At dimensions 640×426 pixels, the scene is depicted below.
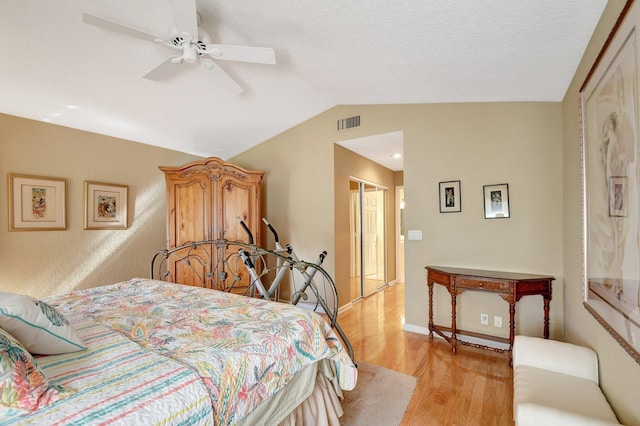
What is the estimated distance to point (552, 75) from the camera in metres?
2.29

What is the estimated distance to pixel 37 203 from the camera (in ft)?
10.8

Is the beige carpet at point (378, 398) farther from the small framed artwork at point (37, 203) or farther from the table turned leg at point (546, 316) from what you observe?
the small framed artwork at point (37, 203)

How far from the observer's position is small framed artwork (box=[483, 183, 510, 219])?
9.50ft

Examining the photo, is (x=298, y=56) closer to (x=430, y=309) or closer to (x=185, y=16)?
(x=185, y=16)

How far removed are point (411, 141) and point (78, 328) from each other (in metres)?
3.32

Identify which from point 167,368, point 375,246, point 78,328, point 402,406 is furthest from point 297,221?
point 167,368

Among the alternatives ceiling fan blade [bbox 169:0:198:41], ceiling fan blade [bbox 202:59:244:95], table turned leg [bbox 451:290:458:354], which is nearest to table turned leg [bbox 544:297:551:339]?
table turned leg [bbox 451:290:458:354]

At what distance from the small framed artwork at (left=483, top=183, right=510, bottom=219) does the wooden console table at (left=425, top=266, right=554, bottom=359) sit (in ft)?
1.89

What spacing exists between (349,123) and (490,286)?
2.50 metres

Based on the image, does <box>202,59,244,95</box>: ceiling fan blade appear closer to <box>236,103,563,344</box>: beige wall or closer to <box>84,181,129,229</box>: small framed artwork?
<box>236,103,563,344</box>: beige wall

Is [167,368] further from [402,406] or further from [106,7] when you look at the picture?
[106,7]

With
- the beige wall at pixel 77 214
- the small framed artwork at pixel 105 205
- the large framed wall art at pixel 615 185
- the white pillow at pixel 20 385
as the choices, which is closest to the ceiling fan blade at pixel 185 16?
the white pillow at pixel 20 385

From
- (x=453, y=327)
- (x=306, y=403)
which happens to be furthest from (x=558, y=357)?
(x=306, y=403)

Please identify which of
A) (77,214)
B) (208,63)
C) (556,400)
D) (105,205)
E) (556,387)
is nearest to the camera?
(556,400)
